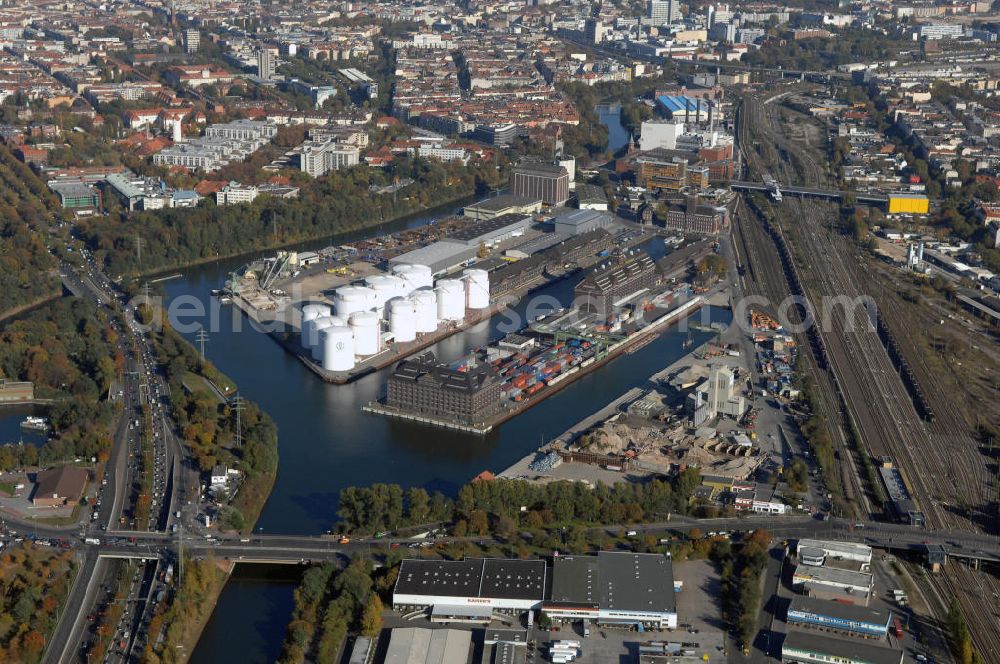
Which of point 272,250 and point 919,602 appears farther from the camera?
point 272,250

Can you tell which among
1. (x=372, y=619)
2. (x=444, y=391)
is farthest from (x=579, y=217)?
(x=372, y=619)

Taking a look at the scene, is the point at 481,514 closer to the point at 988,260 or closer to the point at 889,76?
the point at 988,260

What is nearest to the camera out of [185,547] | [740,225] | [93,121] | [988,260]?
[185,547]

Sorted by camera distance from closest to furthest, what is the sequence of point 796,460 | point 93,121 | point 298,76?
point 796,460 → point 93,121 → point 298,76

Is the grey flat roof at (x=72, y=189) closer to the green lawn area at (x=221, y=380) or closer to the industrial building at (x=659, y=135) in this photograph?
the green lawn area at (x=221, y=380)

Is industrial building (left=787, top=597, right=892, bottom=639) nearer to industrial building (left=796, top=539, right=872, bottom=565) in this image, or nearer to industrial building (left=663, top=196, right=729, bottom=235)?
industrial building (left=796, top=539, right=872, bottom=565)

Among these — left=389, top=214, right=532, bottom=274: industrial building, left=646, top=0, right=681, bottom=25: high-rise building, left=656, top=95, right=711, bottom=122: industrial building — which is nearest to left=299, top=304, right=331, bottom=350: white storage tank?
left=389, top=214, right=532, bottom=274: industrial building

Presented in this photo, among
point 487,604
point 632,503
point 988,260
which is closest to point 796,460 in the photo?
point 632,503
